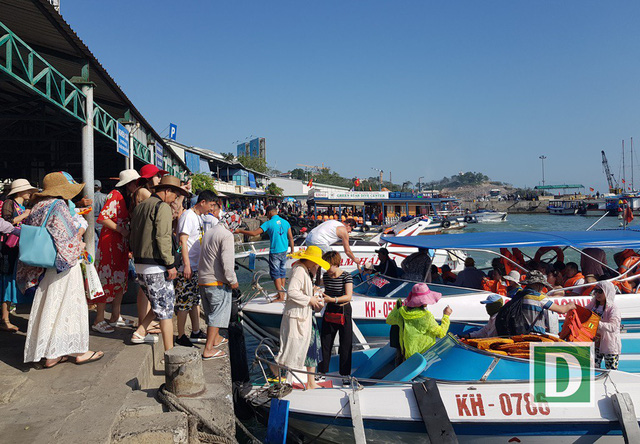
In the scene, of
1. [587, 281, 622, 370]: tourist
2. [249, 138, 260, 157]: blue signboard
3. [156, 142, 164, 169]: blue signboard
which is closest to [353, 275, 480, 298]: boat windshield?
[587, 281, 622, 370]: tourist

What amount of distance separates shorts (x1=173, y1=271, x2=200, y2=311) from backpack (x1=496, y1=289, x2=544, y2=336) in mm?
3514

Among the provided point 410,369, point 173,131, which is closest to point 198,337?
point 410,369

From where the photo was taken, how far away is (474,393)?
15.9 ft

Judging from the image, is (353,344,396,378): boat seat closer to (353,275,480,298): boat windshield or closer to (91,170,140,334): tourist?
(353,275,480,298): boat windshield

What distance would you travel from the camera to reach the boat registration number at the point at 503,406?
474 centimetres

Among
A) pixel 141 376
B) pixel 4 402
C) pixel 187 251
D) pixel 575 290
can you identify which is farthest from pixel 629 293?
pixel 4 402

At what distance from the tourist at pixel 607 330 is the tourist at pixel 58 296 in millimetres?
5357

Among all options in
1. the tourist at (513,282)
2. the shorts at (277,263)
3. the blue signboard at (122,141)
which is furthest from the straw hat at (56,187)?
the blue signboard at (122,141)

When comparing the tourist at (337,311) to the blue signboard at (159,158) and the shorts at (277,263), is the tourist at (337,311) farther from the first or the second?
the blue signboard at (159,158)

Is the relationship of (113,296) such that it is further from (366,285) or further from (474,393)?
(366,285)

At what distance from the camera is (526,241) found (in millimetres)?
7988

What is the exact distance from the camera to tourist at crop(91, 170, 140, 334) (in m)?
5.43

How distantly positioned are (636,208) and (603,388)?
8986cm

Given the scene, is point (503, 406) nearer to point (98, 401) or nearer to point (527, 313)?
point (527, 313)
